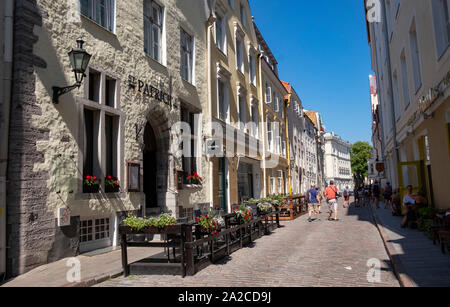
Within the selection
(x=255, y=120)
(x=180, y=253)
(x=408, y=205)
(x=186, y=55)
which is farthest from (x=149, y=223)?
(x=255, y=120)

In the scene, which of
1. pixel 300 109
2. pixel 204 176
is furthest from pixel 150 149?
pixel 300 109

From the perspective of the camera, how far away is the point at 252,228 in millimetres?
10695

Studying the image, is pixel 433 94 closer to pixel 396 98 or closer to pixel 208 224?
pixel 208 224

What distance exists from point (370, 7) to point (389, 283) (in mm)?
22152

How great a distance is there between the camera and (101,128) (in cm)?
867

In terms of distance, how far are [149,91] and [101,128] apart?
2.51 metres

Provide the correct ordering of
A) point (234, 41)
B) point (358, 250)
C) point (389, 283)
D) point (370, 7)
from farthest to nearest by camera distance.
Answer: point (370, 7), point (234, 41), point (358, 250), point (389, 283)

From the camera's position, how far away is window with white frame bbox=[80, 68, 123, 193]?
8475 millimetres

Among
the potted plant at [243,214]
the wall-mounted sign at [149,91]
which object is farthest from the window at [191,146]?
the potted plant at [243,214]

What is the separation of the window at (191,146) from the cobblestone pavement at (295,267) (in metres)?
4.15

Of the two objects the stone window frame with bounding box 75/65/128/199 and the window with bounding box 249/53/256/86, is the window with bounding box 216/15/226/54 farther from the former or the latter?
the stone window frame with bounding box 75/65/128/199

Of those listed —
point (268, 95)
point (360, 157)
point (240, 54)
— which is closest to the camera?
point (240, 54)
